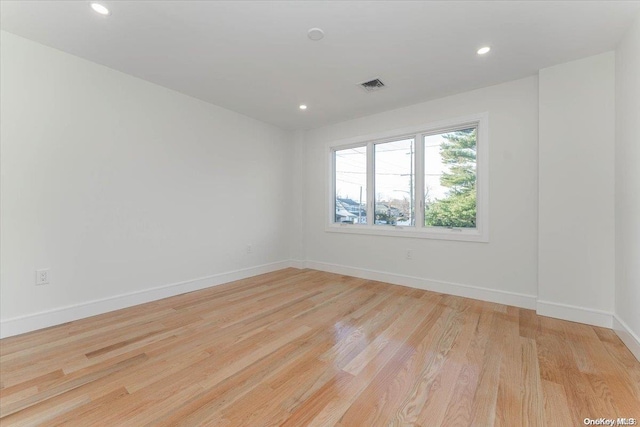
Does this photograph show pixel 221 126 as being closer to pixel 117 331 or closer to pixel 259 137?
pixel 259 137

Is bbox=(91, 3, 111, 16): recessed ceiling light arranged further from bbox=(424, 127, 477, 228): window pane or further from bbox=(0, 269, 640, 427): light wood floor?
bbox=(424, 127, 477, 228): window pane

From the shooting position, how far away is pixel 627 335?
2021mm

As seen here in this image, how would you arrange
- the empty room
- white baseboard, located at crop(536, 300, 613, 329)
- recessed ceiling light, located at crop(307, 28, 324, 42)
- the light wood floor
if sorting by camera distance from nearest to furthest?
the light wood floor → the empty room → recessed ceiling light, located at crop(307, 28, 324, 42) → white baseboard, located at crop(536, 300, 613, 329)

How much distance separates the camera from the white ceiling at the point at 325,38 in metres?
1.89

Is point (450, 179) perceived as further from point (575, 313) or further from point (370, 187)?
point (575, 313)

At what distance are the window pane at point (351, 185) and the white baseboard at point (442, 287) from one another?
0.83 meters

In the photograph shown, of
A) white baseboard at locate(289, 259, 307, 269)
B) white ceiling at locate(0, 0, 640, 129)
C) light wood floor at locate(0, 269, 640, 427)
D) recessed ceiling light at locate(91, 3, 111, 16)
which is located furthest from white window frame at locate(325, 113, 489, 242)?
recessed ceiling light at locate(91, 3, 111, 16)

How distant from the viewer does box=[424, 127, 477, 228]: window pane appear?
3.26 m

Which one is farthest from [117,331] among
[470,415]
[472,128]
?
[472,128]

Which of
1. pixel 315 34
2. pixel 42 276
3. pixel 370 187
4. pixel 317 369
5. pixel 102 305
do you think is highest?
pixel 315 34

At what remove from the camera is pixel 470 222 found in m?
3.26

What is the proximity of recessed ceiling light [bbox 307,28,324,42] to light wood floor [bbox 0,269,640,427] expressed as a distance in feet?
8.31

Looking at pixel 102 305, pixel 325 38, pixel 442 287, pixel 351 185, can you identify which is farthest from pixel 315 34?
pixel 102 305

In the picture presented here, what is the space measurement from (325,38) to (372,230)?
2625 millimetres
